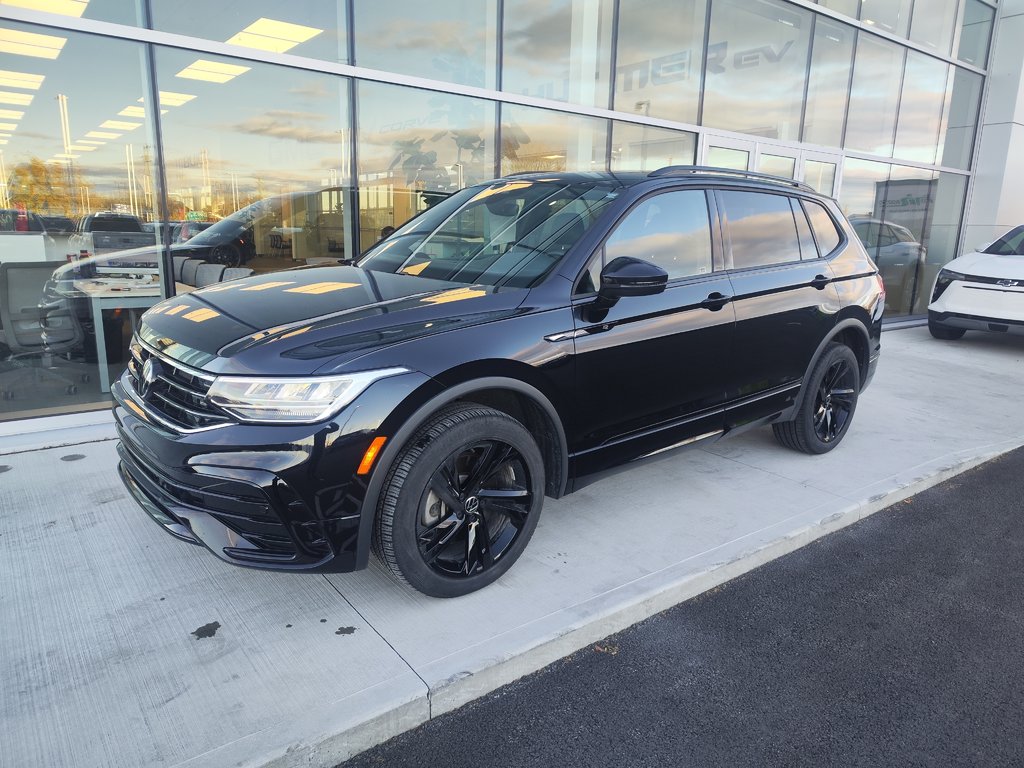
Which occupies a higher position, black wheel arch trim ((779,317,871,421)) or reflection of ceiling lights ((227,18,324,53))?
reflection of ceiling lights ((227,18,324,53))

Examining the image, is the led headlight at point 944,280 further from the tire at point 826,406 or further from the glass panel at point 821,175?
the tire at point 826,406

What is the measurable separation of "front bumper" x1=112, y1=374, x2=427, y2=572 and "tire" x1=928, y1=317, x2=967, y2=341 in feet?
33.6

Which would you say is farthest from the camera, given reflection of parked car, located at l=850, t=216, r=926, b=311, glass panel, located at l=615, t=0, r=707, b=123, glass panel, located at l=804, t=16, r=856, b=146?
reflection of parked car, located at l=850, t=216, r=926, b=311

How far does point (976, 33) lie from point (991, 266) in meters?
6.71

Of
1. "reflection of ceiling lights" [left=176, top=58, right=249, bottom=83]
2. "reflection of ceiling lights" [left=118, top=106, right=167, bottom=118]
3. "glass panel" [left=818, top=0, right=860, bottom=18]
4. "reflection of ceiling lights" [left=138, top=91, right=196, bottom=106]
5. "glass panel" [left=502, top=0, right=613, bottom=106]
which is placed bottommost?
"reflection of ceiling lights" [left=118, top=106, right=167, bottom=118]

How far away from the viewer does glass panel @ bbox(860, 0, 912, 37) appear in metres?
11.2

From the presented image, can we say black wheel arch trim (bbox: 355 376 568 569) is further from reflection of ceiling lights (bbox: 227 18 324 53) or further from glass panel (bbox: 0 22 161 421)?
reflection of ceiling lights (bbox: 227 18 324 53)

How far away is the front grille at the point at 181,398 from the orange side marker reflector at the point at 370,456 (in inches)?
19.2

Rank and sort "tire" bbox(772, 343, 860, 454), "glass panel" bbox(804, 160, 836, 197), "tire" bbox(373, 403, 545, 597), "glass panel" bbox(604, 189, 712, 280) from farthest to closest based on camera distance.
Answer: "glass panel" bbox(804, 160, 836, 197)
"tire" bbox(772, 343, 860, 454)
"glass panel" bbox(604, 189, 712, 280)
"tire" bbox(373, 403, 545, 597)

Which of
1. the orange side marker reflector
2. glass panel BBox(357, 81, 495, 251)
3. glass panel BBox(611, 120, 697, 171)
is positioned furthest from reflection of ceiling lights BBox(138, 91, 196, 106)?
glass panel BBox(611, 120, 697, 171)

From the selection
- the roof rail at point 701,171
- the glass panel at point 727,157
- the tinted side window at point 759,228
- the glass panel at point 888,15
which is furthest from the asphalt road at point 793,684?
the glass panel at point 888,15

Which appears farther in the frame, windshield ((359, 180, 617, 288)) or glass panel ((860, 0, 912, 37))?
glass panel ((860, 0, 912, 37))

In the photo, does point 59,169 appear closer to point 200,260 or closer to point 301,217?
point 200,260

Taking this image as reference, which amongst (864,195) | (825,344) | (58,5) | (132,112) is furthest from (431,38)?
(864,195)
